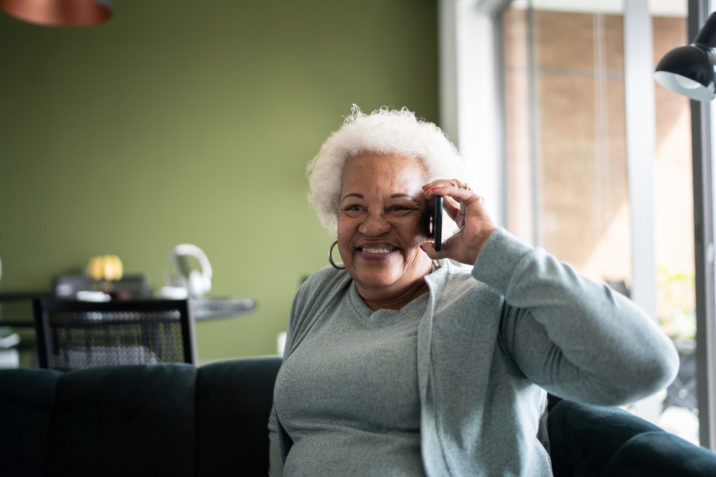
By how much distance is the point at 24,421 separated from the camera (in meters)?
1.37

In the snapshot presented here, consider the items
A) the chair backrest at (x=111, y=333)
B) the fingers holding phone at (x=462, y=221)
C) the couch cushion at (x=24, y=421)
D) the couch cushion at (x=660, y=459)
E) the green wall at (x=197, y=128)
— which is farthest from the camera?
the green wall at (x=197, y=128)

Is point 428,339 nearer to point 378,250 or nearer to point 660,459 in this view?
point 378,250

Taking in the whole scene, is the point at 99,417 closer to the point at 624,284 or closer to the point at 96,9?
the point at 96,9

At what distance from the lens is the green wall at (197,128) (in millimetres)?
3838

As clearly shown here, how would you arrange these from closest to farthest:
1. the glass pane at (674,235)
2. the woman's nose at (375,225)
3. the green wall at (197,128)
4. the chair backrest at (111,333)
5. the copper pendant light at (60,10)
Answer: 1. the woman's nose at (375,225)
2. the chair backrest at (111,333)
3. the glass pane at (674,235)
4. the copper pendant light at (60,10)
5. the green wall at (197,128)

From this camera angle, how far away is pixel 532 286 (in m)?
0.88

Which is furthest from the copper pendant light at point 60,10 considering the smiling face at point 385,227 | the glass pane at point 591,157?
the glass pane at point 591,157

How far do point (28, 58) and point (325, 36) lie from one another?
79.9 inches

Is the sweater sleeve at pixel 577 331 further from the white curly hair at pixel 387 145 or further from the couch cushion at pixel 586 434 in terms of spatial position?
the white curly hair at pixel 387 145

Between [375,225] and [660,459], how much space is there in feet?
2.14

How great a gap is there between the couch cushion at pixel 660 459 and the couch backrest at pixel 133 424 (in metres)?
0.79

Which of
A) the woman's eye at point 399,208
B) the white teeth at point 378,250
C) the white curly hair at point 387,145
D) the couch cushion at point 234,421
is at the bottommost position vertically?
the couch cushion at point 234,421

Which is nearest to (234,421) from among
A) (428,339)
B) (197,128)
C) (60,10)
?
(428,339)

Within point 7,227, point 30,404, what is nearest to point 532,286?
point 30,404
